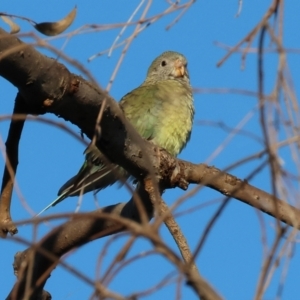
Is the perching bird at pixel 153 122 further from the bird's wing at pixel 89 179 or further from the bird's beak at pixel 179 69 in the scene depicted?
the bird's beak at pixel 179 69

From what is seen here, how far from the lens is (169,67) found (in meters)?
6.41

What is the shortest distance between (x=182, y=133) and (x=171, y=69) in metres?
1.44

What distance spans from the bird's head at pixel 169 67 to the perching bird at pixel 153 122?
1.17 ft

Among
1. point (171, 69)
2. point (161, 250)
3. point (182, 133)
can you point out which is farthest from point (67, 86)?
point (171, 69)

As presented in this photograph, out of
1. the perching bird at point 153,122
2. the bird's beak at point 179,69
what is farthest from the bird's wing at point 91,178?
the bird's beak at point 179,69

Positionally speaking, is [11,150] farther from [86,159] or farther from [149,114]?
[149,114]

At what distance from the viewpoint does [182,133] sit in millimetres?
5082

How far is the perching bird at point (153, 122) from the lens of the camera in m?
4.49

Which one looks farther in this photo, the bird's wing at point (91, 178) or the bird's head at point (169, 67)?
the bird's head at point (169, 67)

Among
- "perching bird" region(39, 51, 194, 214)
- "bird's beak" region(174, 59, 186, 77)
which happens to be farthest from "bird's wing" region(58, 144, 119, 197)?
"bird's beak" region(174, 59, 186, 77)

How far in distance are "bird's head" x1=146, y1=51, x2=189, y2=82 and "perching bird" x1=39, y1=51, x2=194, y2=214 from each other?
1.17 feet

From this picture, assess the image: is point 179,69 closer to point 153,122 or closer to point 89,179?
point 153,122

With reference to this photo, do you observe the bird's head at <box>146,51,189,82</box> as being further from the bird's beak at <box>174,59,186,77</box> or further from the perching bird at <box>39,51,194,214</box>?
the perching bird at <box>39,51,194,214</box>

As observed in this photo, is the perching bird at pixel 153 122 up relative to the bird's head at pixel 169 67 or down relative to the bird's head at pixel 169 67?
down
